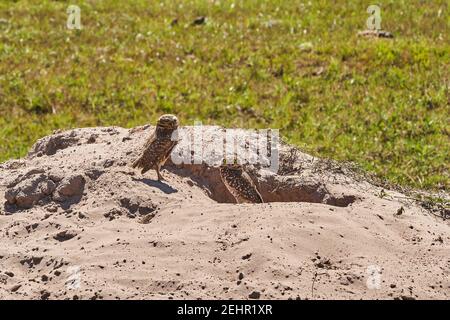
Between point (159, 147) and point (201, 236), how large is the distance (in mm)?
1585

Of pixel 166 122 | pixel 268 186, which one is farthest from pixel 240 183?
pixel 166 122

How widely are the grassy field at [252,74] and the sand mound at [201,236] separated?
2.88 metres

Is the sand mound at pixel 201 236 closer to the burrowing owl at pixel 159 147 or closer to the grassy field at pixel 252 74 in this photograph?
the burrowing owl at pixel 159 147

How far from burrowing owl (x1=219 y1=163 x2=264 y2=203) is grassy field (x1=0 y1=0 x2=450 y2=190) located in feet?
9.65

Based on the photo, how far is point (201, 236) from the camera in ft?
23.8

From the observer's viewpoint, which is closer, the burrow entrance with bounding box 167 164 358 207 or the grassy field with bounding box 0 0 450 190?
the burrow entrance with bounding box 167 164 358 207

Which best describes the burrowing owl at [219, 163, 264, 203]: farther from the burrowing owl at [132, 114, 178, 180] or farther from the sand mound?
the burrowing owl at [132, 114, 178, 180]

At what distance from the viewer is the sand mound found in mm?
6547

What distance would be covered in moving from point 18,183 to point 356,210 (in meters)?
3.60

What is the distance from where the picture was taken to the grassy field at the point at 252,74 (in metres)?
12.5

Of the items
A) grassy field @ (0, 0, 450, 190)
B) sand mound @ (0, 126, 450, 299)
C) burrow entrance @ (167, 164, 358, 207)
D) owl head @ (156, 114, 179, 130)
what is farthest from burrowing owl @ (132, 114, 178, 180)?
grassy field @ (0, 0, 450, 190)

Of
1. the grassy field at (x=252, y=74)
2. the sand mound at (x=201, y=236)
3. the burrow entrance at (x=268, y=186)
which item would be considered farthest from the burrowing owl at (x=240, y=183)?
the grassy field at (x=252, y=74)

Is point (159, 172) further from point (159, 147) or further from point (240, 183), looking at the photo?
point (240, 183)
